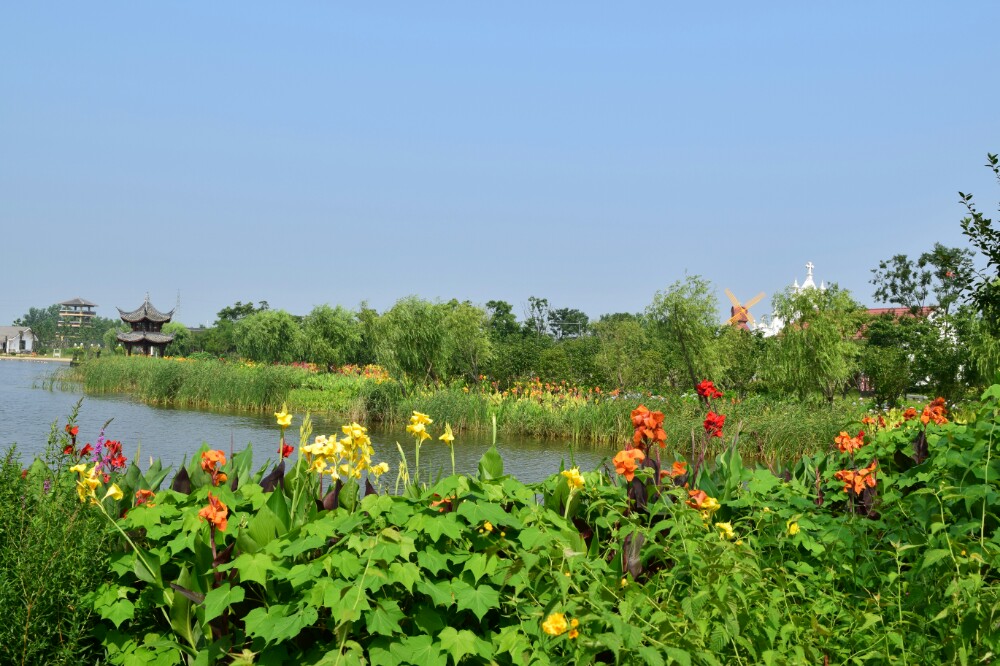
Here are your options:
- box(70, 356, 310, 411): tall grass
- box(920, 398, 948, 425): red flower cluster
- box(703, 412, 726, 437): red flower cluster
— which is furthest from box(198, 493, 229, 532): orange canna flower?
box(70, 356, 310, 411): tall grass

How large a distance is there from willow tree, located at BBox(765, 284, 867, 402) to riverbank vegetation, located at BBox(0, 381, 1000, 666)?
14276 mm

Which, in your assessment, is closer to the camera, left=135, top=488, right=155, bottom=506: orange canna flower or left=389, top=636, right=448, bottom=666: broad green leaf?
left=389, top=636, right=448, bottom=666: broad green leaf

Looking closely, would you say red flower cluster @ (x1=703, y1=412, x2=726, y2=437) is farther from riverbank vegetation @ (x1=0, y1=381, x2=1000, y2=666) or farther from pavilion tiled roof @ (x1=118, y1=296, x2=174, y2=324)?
pavilion tiled roof @ (x1=118, y1=296, x2=174, y2=324)

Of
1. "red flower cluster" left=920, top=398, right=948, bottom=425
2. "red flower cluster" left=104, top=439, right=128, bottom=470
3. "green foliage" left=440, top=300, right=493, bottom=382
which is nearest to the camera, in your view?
"red flower cluster" left=104, top=439, right=128, bottom=470

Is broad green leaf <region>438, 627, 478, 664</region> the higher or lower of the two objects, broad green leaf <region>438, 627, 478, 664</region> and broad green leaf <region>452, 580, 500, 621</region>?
the lower

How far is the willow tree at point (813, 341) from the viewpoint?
55.4ft

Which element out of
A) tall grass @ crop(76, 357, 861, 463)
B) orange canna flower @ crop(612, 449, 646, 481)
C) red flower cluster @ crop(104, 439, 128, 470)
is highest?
orange canna flower @ crop(612, 449, 646, 481)

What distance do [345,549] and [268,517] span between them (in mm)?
485

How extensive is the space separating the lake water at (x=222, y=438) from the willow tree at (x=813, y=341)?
534 centimetres

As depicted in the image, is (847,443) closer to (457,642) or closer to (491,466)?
(491,466)

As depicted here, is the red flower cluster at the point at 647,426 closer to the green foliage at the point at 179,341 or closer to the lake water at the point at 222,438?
the lake water at the point at 222,438

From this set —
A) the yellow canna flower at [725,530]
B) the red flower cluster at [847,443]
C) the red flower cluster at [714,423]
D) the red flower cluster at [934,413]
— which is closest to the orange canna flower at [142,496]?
the yellow canna flower at [725,530]

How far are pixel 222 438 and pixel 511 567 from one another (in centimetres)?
1413

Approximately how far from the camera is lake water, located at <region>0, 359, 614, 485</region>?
12.4 meters
